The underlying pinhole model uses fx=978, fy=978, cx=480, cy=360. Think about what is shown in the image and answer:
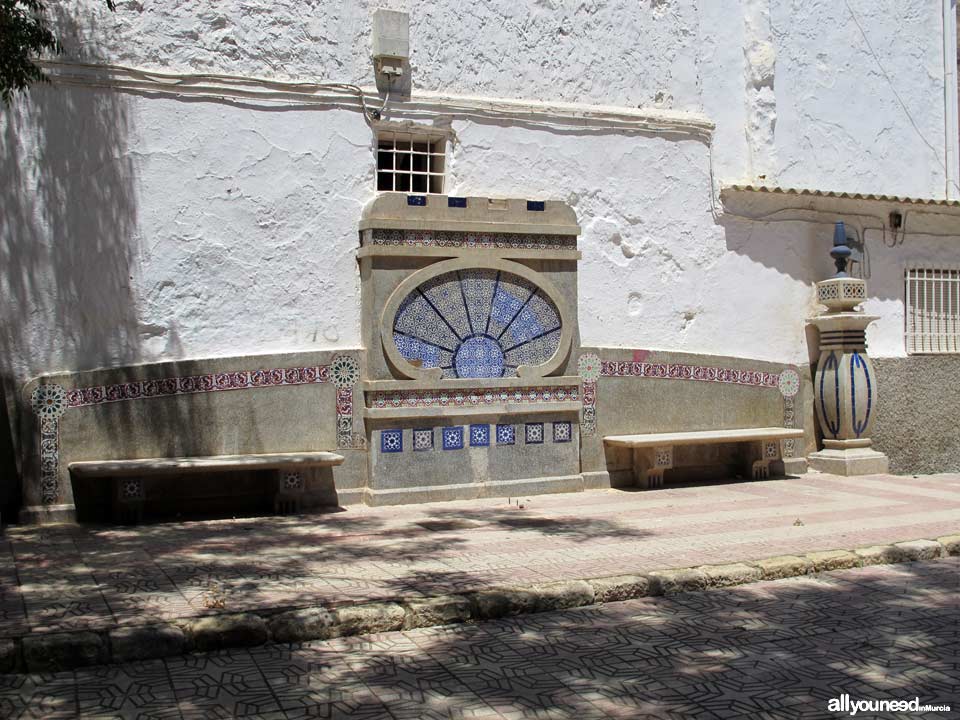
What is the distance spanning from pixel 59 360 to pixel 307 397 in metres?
2.02

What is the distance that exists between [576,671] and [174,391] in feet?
15.6

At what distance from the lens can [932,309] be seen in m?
11.7

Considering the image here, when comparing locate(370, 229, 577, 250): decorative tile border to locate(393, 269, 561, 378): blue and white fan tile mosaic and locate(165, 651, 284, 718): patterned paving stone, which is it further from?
locate(165, 651, 284, 718): patterned paving stone

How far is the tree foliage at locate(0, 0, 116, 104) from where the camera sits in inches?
268

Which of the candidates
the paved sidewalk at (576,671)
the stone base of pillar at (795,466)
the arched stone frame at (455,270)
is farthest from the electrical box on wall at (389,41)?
the stone base of pillar at (795,466)

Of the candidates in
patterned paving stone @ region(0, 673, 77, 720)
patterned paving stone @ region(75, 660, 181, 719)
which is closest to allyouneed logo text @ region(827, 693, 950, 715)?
patterned paving stone @ region(75, 660, 181, 719)

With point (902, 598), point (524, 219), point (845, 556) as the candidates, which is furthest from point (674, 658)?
point (524, 219)

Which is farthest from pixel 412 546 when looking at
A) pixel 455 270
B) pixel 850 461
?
pixel 850 461

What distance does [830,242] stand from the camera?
11109mm

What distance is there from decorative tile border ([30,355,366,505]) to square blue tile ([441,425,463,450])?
0.73 m

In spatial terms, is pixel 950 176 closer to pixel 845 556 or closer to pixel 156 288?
pixel 845 556

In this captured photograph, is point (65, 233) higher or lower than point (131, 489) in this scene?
higher

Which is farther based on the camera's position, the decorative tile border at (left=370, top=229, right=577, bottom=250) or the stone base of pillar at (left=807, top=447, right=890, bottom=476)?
the stone base of pillar at (left=807, top=447, right=890, bottom=476)

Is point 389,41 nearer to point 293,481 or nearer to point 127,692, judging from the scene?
point 293,481
